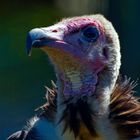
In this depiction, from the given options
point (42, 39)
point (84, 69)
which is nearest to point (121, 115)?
point (84, 69)

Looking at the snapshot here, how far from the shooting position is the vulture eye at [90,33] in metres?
3.93

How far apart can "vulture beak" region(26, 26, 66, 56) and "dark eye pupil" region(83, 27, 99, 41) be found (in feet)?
0.59

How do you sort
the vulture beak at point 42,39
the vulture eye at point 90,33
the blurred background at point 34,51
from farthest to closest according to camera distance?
the blurred background at point 34,51 < the vulture eye at point 90,33 < the vulture beak at point 42,39

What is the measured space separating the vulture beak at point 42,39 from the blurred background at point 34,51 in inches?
141

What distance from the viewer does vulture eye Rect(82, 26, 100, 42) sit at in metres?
3.93

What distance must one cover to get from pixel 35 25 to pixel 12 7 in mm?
1059

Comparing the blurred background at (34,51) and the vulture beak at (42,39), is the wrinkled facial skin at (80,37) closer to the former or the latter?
the vulture beak at (42,39)

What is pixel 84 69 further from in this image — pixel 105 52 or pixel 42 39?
pixel 42 39

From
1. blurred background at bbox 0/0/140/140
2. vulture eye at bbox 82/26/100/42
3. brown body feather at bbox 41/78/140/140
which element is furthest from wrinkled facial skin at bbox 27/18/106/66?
blurred background at bbox 0/0/140/140

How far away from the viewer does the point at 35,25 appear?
32.7ft

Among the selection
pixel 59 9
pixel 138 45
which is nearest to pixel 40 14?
pixel 59 9

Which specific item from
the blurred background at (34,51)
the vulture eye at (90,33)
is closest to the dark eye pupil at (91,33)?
the vulture eye at (90,33)

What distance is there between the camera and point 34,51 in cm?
934

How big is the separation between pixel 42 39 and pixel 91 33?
13.0 inches
